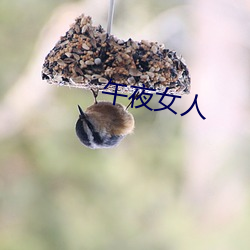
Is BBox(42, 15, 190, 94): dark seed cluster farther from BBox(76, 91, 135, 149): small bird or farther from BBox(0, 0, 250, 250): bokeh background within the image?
BBox(0, 0, 250, 250): bokeh background

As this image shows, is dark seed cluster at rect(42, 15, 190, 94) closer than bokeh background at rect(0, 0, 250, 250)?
Yes

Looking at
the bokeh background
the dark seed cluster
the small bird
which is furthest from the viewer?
the bokeh background

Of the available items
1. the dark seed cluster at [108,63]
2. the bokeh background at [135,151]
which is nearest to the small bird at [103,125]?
the dark seed cluster at [108,63]

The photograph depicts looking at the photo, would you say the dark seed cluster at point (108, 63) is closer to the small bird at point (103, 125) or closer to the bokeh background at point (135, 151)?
the small bird at point (103, 125)

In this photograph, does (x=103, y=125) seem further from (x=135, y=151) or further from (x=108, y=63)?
(x=135, y=151)

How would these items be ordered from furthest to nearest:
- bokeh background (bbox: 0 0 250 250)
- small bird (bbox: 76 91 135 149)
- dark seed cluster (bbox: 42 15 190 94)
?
bokeh background (bbox: 0 0 250 250) → small bird (bbox: 76 91 135 149) → dark seed cluster (bbox: 42 15 190 94)

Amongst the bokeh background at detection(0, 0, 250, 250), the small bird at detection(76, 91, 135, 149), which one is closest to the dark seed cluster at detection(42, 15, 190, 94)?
the small bird at detection(76, 91, 135, 149)

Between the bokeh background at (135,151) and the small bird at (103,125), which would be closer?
the small bird at (103,125)
